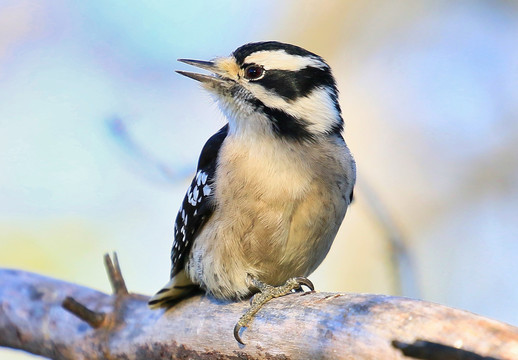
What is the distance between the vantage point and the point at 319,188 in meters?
3.96

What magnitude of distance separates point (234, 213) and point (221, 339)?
68cm

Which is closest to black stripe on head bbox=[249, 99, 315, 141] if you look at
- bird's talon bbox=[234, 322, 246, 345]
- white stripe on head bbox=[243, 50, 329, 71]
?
white stripe on head bbox=[243, 50, 329, 71]

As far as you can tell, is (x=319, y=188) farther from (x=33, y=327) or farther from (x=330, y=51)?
(x=330, y=51)

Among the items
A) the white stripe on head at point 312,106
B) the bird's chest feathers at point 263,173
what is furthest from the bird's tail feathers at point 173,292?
the white stripe on head at point 312,106

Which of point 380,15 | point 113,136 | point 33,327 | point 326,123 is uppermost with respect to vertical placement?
point 380,15

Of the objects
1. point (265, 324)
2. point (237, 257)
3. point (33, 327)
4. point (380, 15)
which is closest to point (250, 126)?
point (237, 257)

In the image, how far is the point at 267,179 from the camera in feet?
12.8

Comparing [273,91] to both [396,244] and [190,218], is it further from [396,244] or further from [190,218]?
[396,244]

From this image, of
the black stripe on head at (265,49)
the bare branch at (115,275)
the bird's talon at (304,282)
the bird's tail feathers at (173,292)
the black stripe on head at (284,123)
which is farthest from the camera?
the bare branch at (115,275)

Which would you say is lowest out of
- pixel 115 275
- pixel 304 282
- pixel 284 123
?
pixel 115 275

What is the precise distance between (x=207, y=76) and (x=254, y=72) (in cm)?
27

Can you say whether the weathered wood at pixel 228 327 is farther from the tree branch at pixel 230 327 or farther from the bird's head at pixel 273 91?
the bird's head at pixel 273 91

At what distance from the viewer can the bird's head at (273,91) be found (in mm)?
4023

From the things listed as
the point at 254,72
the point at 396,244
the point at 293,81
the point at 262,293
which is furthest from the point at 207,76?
the point at 396,244
